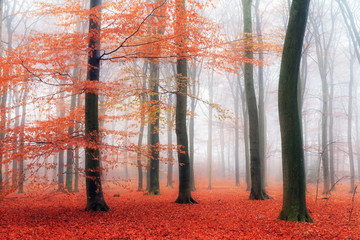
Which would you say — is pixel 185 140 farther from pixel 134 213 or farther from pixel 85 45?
pixel 85 45

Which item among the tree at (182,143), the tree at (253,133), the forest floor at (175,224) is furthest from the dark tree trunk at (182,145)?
the tree at (253,133)

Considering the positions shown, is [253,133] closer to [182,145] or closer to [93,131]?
[182,145]

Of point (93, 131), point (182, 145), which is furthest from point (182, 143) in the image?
point (93, 131)

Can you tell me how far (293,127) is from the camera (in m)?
6.16

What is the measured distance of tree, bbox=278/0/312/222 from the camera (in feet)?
20.0

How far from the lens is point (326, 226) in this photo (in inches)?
225

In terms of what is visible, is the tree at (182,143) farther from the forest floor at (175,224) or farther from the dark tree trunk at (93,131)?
the dark tree trunk at (93,131)

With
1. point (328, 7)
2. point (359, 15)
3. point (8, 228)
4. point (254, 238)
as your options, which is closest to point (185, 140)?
point (254, 238)

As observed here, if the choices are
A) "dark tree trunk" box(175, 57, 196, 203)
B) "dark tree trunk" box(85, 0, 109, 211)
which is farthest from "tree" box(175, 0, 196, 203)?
"dark tree trunk" box(85, 0, 109, 211)

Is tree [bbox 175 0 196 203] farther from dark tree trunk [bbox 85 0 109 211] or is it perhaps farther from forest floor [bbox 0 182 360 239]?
dark tree trunk [bbox 85 0 109 211]

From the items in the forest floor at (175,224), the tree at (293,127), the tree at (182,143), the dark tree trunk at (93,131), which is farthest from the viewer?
the tree at (182,143)

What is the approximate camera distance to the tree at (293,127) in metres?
6.09

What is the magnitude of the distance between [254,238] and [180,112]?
18.5ft

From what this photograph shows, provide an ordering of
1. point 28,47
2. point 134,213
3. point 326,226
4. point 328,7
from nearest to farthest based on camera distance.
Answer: point 326,226, point 28,47, point 134,213, point 328,7
